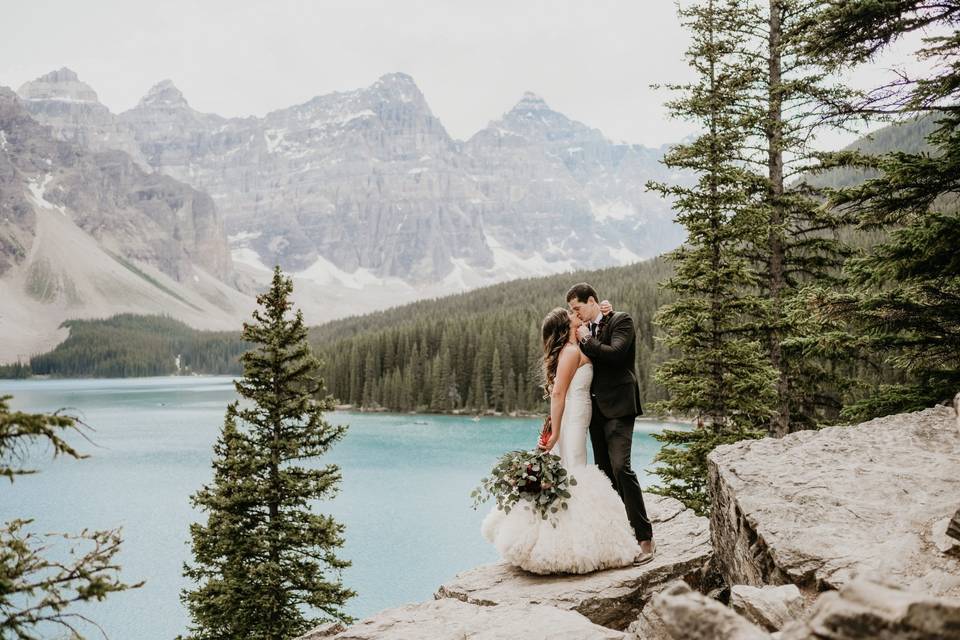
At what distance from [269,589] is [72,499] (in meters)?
32.2

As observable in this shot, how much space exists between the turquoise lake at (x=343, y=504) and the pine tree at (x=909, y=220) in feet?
16.9

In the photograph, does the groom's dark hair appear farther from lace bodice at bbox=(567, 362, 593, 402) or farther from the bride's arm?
lace bodice at bbox=(567, 362, 593, 402)

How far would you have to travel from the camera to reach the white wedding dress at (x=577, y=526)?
709 centimetres

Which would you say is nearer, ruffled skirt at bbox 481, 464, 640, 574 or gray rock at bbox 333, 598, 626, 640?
gray rock at bbox 333, 598, 626, 640

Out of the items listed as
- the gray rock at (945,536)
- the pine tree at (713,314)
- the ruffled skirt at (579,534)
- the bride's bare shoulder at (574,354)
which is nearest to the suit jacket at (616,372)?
the bride's bare shoulder at (574,354)

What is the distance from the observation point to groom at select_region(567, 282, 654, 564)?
7.27 m

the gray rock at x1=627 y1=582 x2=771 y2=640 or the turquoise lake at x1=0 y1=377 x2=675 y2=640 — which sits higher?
the gray rock at x1=627 y1=582 x2=771 y2=640

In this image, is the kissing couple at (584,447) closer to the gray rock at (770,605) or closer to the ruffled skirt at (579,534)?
the ruffled skirt at (579,534)

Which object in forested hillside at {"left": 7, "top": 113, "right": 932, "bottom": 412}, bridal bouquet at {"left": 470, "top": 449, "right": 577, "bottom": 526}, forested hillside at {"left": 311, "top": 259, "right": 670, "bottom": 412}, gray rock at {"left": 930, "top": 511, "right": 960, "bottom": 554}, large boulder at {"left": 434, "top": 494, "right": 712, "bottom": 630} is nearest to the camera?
gray rock at {"left": 930, "top": 511, "right": 960, "bottom": 554}

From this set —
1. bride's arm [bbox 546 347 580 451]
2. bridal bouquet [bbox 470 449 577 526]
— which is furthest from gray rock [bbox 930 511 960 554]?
bride's arm [bbox 546 347 580 451]

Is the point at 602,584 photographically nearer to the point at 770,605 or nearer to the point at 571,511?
the point at 571,511

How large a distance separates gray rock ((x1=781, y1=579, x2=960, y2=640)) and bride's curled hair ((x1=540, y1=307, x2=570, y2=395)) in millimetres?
4558

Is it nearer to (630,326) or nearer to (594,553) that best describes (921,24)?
(630,326)

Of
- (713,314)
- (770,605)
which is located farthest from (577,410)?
(713,314)
